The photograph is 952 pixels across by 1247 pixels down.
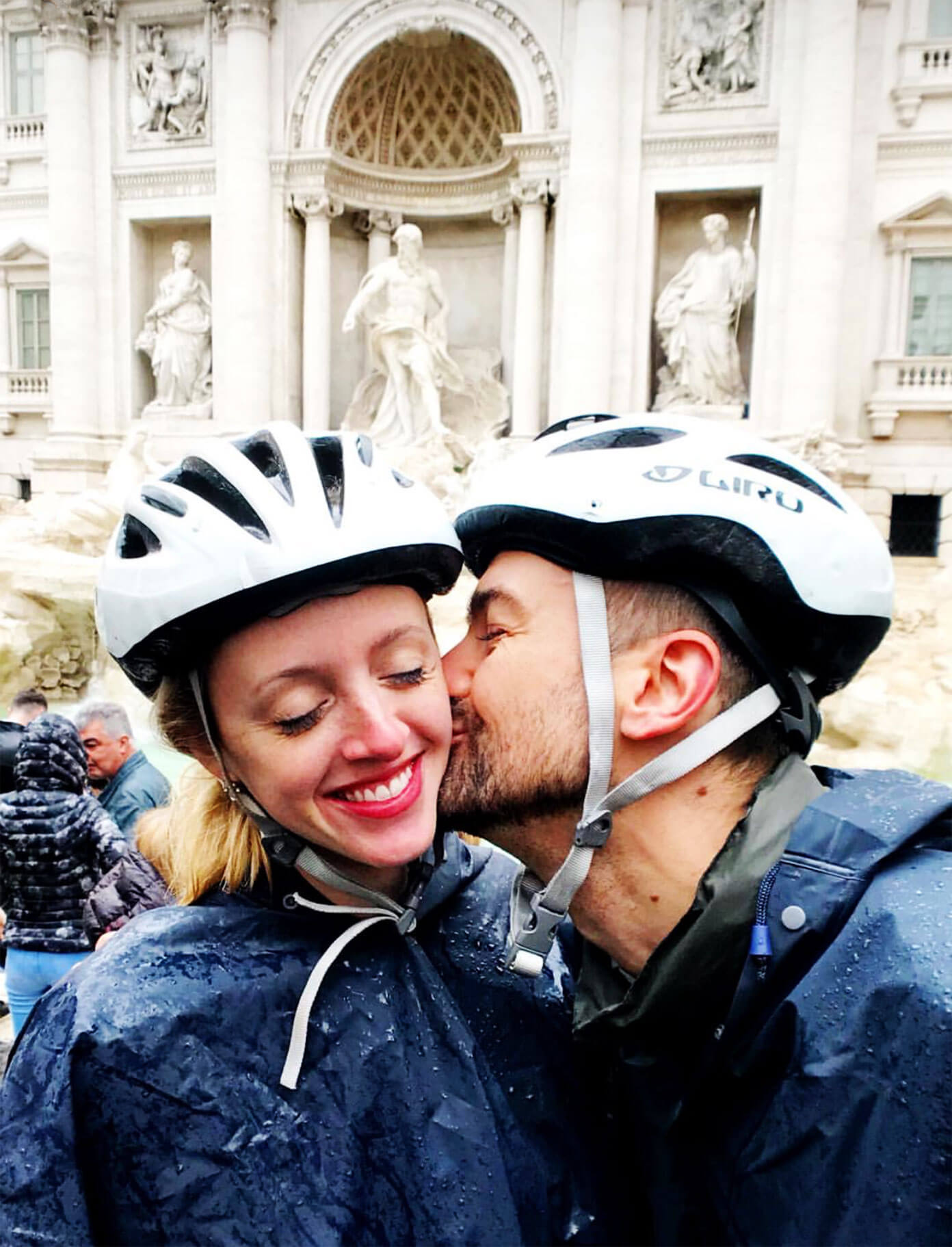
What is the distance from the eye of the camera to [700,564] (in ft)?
5.11

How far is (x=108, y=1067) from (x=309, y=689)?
0.61m

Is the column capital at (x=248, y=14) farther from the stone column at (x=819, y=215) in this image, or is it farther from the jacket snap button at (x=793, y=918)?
the jacket snap button at (x=793, y=918)

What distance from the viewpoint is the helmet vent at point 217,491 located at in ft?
5.22

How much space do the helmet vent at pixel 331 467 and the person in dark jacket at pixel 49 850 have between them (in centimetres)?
251

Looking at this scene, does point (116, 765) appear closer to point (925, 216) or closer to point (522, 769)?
point (522, 769)

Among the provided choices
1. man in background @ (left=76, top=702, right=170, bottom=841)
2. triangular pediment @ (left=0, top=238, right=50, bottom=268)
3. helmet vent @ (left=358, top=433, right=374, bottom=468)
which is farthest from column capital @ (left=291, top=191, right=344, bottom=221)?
helmet vent @ (left=358, top=433, right=374, bottom=468)

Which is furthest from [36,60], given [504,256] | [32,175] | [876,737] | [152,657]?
[152,657]

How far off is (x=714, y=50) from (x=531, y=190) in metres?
3.21

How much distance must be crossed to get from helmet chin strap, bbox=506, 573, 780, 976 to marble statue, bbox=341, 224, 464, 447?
13.6m

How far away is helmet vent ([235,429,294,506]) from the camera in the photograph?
1.64m

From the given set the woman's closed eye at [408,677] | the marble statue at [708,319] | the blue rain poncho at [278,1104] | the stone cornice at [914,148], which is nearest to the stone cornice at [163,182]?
→ the marble statue at [708,319]

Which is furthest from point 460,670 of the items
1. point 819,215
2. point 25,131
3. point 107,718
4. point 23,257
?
point 25,131

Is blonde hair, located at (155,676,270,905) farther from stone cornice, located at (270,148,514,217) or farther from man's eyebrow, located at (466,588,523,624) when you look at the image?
stone cornice, located at (270,148,514,217)

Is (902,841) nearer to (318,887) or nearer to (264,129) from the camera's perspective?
(318,887)
